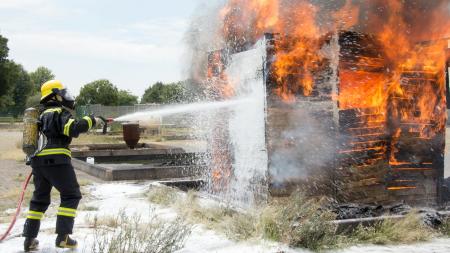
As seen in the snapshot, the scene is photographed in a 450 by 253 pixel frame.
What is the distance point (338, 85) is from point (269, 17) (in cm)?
158

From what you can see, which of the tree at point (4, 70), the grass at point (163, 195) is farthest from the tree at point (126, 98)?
the grass at point (163, 195)

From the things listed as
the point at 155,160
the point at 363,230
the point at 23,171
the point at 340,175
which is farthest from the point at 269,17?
the point at 155,160

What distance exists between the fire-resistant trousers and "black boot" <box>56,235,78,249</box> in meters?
0.05

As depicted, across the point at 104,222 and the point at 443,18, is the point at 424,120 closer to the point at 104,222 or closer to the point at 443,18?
the point at 443,18

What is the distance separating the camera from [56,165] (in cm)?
559

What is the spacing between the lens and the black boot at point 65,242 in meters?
5.46

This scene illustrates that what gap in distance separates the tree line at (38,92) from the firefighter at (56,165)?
34838 millimetres

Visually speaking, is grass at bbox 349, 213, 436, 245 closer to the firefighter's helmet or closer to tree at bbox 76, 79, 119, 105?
the firefighter's helmet

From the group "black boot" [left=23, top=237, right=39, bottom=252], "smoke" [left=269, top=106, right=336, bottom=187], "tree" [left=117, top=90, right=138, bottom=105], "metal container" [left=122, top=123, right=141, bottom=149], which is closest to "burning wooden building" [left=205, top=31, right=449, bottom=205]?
"smoke" [left=269, top=106, right=336, bottom=187]

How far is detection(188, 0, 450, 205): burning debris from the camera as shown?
7.09m

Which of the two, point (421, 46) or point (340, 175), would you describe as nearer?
point (340, 175)

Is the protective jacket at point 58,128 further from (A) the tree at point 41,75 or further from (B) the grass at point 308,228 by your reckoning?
(A) the tree at point 41,75

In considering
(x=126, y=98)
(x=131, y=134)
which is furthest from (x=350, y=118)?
(x=126, y=98)

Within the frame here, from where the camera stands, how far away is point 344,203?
7180 mm
